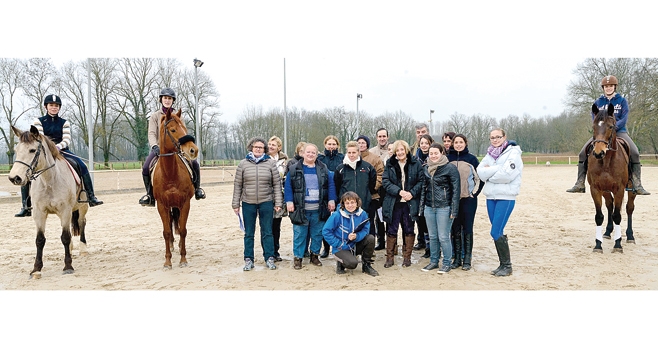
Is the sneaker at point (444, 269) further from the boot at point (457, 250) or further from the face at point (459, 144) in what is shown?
the face at point (459, 144)

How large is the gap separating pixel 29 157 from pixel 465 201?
5599 millimetres

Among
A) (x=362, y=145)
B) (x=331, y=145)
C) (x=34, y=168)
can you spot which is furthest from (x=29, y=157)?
(x=362, y=145)

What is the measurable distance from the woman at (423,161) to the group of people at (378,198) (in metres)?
0.05

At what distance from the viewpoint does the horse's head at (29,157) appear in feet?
15.9

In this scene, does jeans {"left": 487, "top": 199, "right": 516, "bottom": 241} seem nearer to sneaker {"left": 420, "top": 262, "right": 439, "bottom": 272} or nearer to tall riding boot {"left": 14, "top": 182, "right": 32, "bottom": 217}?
sneaker {"left": 420, "top": 262, "right": 439, "bottom": 272}

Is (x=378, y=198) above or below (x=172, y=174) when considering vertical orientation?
below

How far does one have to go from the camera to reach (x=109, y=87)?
33.1m

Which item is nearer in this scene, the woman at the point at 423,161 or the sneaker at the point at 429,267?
the sneaker at the point at 429,267

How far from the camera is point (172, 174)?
18.6 ft

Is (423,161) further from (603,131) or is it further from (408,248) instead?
(603,131)

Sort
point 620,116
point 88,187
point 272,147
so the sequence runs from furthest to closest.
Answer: point 620,116 → point 88,187 → point 272,147

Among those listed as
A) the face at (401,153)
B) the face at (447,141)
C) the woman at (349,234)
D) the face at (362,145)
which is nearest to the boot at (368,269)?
the woman at (349,234)

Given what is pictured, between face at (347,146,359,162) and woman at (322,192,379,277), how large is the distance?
0.52 m

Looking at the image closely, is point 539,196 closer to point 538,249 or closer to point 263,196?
point 538,249
